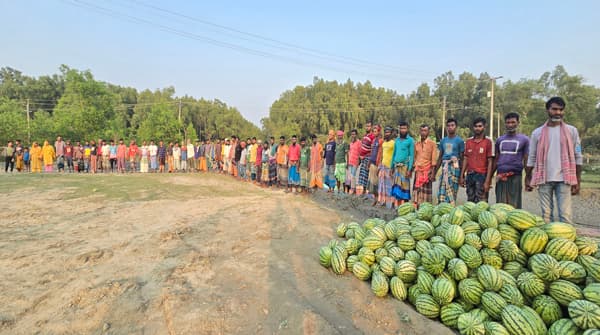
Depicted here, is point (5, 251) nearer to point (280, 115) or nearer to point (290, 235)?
point (290, 235)

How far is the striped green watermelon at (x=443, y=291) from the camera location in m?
2.68

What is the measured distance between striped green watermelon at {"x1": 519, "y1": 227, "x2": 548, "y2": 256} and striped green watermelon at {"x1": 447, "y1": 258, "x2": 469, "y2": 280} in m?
0.59

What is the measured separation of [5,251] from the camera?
4.20 metres

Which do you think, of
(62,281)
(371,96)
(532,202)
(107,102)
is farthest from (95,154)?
(371,96)

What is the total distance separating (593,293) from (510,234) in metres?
0.75

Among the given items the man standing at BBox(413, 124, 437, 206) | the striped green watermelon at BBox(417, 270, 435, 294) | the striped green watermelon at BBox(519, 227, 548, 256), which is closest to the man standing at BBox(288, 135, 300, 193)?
the man standing at BBox(413, 124, 437, 206)

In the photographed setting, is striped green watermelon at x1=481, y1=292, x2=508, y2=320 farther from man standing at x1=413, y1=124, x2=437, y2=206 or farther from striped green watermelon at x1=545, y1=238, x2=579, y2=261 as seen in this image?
man standing at x1=413, y1=124, x2=437, y2=206

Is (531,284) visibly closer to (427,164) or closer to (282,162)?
(427,164)

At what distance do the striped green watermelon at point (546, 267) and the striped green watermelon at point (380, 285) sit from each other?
4.22 ft

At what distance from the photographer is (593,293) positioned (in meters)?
2.24

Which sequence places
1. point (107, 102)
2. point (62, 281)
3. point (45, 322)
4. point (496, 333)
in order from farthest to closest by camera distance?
point (107, 102) < point (62, 281) < point (45, 322) < point (496, 333)

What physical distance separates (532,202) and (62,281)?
11808 millimetres

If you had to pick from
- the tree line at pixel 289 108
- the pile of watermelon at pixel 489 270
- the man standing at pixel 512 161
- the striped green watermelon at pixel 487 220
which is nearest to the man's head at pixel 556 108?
the man standing at pixel 512 161

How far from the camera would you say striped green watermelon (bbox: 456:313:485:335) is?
7.85 feet
